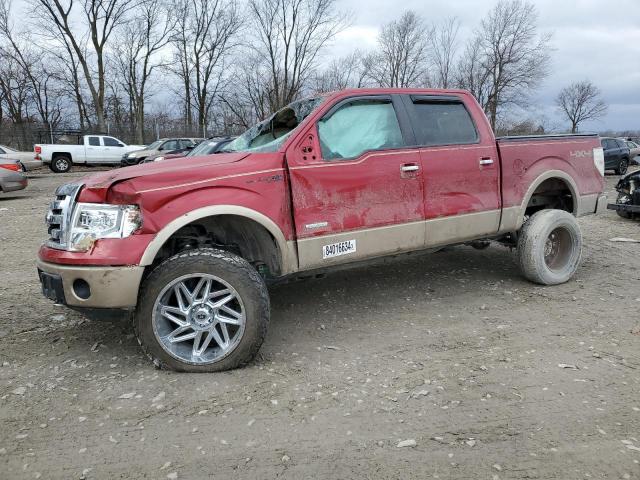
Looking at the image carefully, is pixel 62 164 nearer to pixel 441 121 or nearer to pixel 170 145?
pixel 170 145

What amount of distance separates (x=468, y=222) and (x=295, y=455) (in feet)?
9.31

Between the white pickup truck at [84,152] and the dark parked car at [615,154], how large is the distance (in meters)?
22.1

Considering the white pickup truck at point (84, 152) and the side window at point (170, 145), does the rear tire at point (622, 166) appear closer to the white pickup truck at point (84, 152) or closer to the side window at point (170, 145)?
the side window at point (170, 145)

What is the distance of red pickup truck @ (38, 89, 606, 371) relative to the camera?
3.12 metres

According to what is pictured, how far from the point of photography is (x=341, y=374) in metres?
3.27

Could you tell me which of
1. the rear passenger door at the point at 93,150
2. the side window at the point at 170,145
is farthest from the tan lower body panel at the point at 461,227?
the rear passenger door at the point at 93,150

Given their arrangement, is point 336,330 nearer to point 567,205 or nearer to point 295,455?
point 295,455

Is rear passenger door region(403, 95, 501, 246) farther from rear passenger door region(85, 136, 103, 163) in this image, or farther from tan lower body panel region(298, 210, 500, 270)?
rear passenger door region(85, 136, 103, 163)

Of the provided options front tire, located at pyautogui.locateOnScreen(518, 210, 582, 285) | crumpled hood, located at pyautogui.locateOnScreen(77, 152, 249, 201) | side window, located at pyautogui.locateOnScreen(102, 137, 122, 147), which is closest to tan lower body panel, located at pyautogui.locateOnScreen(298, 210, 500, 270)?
front tire, located at pyautogui.locateOnScreen(518, 210, 582, 285)

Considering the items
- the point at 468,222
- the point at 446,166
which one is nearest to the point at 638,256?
the point at 468,222

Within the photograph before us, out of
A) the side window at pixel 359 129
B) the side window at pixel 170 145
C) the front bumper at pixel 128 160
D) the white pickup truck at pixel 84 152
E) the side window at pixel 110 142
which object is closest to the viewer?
the side window at pixel 359 129

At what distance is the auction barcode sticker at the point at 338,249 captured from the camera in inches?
148

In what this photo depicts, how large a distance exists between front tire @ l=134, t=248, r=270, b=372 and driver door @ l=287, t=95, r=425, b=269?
60 centimetres

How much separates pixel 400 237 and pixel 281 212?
3.71 ft
